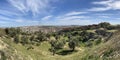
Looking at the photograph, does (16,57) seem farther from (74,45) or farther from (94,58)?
(74,45)

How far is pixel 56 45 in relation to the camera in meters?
117

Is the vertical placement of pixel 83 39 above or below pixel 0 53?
below

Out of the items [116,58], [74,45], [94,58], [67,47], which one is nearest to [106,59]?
[116,58]

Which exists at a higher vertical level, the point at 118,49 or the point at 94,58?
the point at 118,49

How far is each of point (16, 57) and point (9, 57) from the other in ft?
9.89

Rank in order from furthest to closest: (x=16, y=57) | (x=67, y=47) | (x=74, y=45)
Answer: (x=67, y=47), (x=74, y=45), (x=16, y=57)

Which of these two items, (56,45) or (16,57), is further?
(56,45)

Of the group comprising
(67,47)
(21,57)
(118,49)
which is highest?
(118,49)

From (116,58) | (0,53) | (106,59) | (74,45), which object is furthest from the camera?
(74,45)

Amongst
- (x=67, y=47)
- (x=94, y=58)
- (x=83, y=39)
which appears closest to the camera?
(x=94, y=58)

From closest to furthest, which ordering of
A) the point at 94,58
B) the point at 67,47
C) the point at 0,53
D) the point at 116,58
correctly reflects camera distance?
the point at 116,58
the point at 94,58
the point at 0,53
the point at 67,47

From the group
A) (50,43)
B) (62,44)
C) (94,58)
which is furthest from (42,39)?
(94,58)

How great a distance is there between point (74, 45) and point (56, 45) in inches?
524

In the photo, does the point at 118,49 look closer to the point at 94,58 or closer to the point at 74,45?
the point at 94,58
